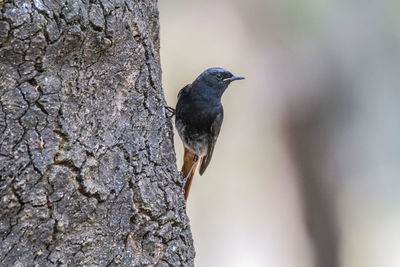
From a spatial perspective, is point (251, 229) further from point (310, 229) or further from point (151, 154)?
point (151, 154)

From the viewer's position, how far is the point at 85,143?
259 centimetres

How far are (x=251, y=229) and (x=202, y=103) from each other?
309cm

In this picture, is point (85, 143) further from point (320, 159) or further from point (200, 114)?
point (320, 159)

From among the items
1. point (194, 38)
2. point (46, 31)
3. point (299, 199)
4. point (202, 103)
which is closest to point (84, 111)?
point (46, 31)

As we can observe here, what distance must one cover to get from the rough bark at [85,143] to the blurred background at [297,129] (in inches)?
154

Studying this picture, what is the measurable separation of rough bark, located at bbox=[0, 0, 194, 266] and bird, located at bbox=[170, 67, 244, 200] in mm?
1673

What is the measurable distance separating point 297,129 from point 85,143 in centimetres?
448

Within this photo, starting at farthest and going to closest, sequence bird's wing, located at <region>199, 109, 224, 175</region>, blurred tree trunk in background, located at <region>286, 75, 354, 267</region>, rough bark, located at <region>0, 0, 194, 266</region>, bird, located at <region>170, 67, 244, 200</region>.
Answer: blurred tree trunk in background, located at <region>286, 75, 354, 267</region>, bird's wing, located at <region>199, 109, 224, 175</region>, bird, located at <region>170, 67, 244, 200</region>, rough bark, located at <region>0, 0, 194, 266</region>

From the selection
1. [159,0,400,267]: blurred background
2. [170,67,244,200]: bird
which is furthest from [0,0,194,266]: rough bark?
[159,0,400,267]: blurred background

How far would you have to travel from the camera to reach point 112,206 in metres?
2.63

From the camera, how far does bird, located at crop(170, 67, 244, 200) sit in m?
4.73

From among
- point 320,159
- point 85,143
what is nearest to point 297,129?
point 320,159

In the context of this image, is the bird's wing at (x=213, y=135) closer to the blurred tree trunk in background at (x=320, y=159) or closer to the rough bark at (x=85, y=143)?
the rough bark at (x=85, y=143)

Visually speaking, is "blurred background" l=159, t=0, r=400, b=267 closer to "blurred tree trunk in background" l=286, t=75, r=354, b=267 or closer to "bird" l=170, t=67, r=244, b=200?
"blurred tree trunk in background" l=286, t=75, r=354, b=267
